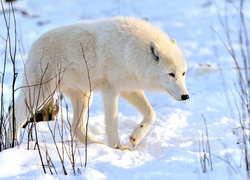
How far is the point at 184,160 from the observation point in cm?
474

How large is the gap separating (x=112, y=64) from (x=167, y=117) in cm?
148

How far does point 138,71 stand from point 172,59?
0.43 metres

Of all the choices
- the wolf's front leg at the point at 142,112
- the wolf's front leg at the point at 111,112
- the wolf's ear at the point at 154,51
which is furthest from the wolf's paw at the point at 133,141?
the wolf's ear at the point at 154,51

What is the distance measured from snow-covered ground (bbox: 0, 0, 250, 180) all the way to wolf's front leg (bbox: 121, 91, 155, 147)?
0.43 feet

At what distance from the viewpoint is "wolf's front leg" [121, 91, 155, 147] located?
245 inches

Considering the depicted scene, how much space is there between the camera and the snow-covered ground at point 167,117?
4.41 meters

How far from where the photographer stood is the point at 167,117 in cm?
732

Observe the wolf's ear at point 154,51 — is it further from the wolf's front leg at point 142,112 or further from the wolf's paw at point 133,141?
the wolf's paw at point 133,141

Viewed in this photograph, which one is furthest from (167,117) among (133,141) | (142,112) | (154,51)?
(154,51)

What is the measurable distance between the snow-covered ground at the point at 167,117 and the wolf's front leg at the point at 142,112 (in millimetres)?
130

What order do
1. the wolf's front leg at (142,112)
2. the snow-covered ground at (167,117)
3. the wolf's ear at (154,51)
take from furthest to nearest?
the wolf's front leg at (142,112)
the wolf's ear at (154,51)
the snow-covered ground at (167,117)

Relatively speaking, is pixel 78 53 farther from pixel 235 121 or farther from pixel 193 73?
pixel 193 73

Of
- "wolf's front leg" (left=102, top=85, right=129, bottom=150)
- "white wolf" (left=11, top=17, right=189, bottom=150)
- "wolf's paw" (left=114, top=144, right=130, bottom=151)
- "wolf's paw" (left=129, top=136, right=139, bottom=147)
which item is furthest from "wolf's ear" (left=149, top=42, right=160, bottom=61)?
"wolf's paw" (left=114, top=144, right=130, bottom=151)

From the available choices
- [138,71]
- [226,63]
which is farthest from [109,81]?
[226,63]
